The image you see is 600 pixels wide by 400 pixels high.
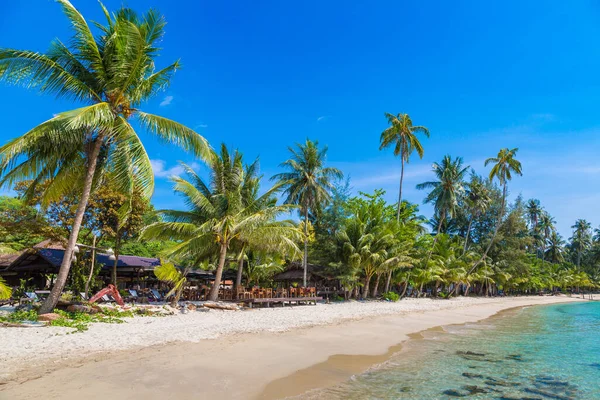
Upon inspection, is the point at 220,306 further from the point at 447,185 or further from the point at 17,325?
the point at 447,185

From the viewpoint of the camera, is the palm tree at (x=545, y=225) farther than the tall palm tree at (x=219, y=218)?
Yes

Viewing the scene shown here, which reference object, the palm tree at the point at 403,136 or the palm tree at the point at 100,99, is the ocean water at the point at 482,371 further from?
the palm tree at the point at 403,136

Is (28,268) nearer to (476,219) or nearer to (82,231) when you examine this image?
(82,231)

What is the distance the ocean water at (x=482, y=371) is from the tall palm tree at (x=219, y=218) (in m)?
8.91

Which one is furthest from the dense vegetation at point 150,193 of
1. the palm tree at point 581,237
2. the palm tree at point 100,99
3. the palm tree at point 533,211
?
the palm tree at point 581,237

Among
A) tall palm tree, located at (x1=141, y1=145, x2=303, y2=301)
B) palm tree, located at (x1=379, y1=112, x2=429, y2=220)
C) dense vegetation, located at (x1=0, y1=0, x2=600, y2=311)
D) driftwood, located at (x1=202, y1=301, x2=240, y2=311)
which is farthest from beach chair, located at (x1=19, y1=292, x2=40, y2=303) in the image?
palm tree, located at (x1=379, y1=112, x2=429, y2=220)

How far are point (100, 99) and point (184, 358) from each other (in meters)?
8.62

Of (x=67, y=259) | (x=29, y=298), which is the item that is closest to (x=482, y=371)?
(x=67, y=259)

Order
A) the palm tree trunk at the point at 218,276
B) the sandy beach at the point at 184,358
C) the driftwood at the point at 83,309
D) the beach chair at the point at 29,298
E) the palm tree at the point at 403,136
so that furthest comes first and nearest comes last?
the palm tree at the point at 403,136 → the palm tree trunk at the point at 218,276 → the beach chair at the point at 29,298 → the driftwood at the point at 83,309 → the sandy beach at the point at 184,358

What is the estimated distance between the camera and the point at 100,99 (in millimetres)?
11734

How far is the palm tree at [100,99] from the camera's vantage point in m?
10.7

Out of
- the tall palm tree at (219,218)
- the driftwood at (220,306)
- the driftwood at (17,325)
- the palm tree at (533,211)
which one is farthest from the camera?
the palm tree at (533,211)

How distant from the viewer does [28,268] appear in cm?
1822

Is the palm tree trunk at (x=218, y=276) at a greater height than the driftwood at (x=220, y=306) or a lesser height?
greater
